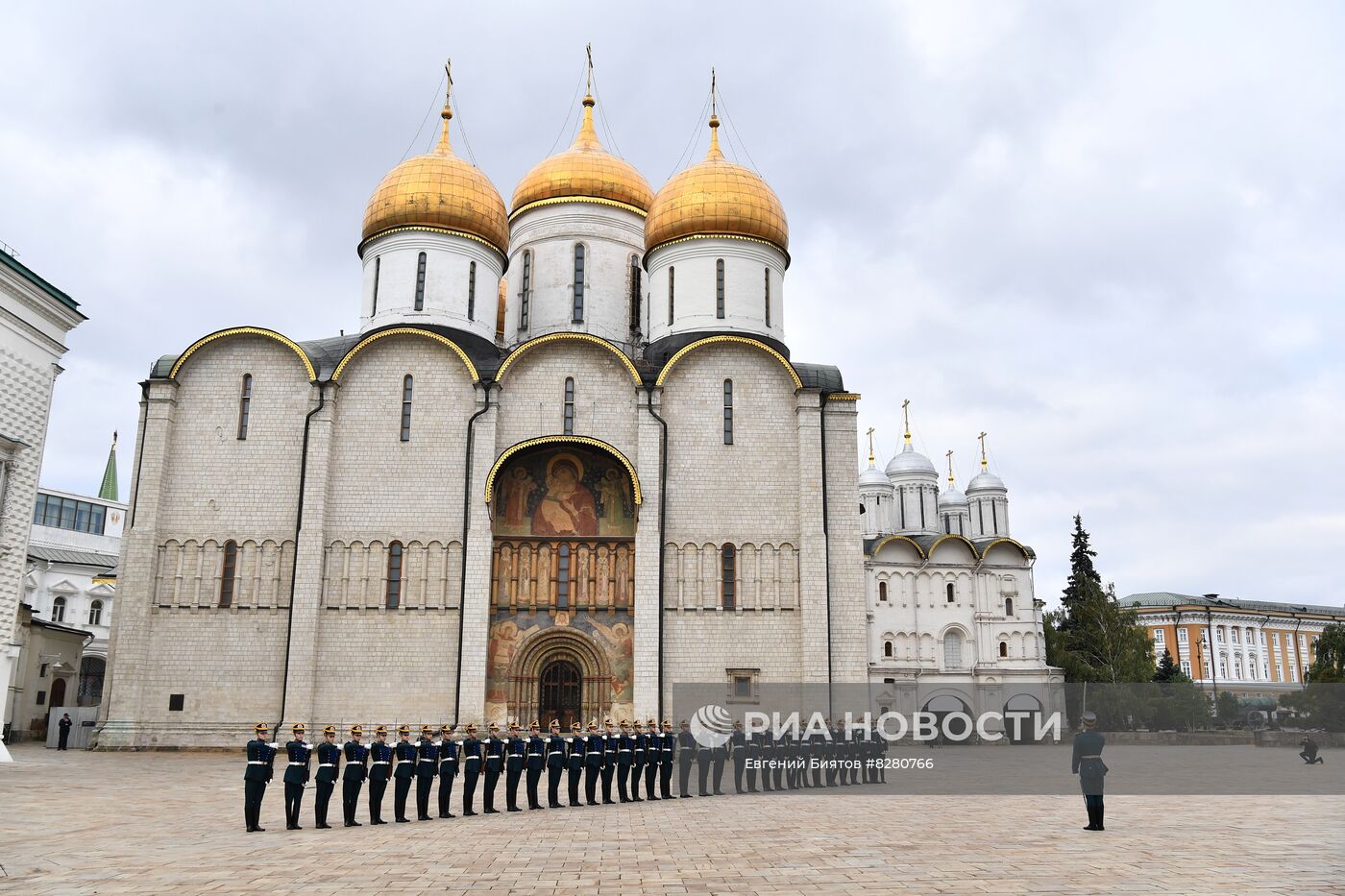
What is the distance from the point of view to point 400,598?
22.8 meters

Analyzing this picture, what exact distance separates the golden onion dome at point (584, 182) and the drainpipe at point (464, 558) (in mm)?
7944

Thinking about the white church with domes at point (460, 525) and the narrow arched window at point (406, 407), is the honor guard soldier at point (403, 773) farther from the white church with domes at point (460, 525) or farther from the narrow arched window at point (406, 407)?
the narrow arched window at point (406, 407)

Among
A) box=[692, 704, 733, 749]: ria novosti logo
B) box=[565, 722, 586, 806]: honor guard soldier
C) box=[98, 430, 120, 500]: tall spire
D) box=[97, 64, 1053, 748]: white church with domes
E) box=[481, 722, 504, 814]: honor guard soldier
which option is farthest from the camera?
box=[98, 430, 120, 500]: tall spire

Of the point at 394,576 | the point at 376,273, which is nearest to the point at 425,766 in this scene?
the point at 394,576

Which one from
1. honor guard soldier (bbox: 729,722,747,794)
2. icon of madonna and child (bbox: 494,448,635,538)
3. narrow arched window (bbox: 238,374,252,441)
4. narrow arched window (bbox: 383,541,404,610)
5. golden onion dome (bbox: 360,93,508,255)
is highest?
golden onion dome (bbox: 360,93,508,255)

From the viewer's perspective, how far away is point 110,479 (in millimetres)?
59125

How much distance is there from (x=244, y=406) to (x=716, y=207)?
1234 centimetres

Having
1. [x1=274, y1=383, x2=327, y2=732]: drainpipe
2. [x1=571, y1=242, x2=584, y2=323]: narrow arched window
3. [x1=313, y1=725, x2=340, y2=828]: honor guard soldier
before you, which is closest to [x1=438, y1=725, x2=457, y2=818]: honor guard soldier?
[x1=313, y1=725, x2=340, y2=828]: honor guard soldier

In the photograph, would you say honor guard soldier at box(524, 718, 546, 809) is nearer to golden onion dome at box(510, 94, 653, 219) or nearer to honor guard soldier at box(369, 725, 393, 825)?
honor guard soldier at box(369, 725, 393, 825)

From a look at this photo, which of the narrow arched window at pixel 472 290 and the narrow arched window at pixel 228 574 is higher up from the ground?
the narrow arched window at pixel 472 290

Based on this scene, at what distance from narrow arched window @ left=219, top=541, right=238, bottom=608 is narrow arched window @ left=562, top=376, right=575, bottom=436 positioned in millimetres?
7749

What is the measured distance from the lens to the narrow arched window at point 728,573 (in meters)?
23.3

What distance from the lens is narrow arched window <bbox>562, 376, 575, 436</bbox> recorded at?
24016mm

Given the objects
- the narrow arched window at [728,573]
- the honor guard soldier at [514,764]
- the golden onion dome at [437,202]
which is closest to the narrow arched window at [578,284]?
the golden onion dome at [437,202]
